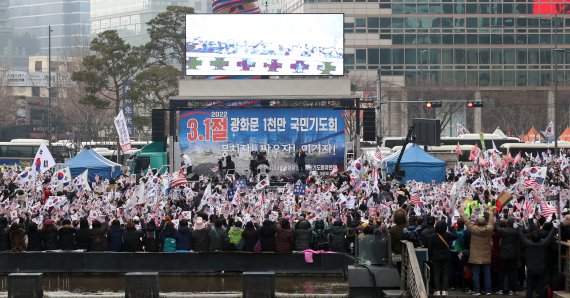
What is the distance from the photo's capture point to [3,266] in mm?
24359

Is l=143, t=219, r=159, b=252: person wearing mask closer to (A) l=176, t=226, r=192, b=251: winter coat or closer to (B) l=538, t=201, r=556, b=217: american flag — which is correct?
(A) l=176, t=226, r=192, b=251: winter coat

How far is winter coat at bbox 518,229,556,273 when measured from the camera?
1880 centimetres

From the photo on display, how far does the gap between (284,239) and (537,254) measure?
255 inches

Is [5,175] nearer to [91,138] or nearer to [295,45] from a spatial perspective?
[295,45]

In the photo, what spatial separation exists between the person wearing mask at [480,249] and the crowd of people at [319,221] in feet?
0.05

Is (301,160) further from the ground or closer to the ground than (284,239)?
further from the ground

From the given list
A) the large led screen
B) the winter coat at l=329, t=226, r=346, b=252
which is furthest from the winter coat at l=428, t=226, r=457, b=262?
the large led screen

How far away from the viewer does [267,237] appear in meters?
24.3

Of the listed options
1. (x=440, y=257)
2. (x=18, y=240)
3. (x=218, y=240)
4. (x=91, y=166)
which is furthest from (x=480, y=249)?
(x=91, y=166)

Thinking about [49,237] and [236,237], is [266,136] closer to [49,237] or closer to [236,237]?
[236,237]

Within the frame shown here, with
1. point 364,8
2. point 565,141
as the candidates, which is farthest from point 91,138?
point 565,141

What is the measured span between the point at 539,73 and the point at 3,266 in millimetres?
77751

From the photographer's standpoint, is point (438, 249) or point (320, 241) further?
point (320, 241)

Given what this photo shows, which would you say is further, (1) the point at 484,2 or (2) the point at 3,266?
(1) the point at 484,2
